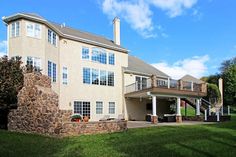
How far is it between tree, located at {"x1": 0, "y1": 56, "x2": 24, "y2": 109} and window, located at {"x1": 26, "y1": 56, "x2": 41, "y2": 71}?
2468 mm

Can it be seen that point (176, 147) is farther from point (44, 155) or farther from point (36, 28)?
point (36, 28)

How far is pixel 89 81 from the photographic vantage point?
3191cm

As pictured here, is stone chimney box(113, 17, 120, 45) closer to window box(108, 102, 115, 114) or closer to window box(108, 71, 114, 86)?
window box(108, 71, 114, 86)

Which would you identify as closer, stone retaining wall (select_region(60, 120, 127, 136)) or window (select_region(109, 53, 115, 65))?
stone retaining wall (select_region(60, 120, 127, 136))

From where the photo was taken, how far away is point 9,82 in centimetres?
2197

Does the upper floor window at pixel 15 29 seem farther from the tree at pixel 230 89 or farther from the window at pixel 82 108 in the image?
the tree at pixel 230 89

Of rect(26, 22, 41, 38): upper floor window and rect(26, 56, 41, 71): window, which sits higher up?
rect(26, 22, 41, 38): upper floor window

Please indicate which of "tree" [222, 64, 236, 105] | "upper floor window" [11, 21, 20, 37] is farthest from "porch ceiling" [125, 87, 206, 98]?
"tree" [222, 64, 236, 105]

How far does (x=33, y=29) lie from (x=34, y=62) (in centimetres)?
282

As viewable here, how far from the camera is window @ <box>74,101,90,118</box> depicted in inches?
1195

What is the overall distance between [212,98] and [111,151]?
126 feet

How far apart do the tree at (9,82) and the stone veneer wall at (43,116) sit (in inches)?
85.3

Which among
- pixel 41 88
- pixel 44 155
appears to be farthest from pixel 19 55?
pixel 44 155

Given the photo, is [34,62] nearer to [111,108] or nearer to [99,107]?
[99,107]
